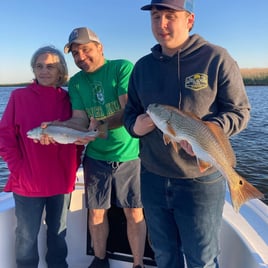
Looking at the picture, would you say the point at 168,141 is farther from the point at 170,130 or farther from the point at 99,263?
the point at 99,263

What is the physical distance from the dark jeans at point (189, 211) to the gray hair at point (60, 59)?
133 cm

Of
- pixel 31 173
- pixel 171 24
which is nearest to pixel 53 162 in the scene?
pixel 31 173

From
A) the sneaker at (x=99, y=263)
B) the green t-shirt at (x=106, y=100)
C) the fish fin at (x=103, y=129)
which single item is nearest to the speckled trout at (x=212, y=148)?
the fish fin at (x=103, y=129)

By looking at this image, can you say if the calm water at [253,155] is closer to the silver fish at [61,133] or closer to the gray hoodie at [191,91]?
the silver fish at [61,133]

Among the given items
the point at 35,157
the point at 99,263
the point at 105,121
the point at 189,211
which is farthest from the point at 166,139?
the point at 99,263

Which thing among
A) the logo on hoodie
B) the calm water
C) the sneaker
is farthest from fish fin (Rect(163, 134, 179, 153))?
the calm water

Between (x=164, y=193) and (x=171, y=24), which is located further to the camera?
(x=164, y=193)

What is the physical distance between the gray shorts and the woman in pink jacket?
21cm

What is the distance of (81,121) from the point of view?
3191mm

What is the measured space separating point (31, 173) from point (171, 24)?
1.82 metres

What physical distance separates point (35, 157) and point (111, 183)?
2.60 feet

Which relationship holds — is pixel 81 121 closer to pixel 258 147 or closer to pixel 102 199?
pixel 102 199

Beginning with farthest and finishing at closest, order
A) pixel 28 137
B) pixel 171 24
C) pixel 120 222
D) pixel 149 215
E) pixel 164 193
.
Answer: pixel 120 222, pixel 28 137, pixel 149 215, pixel 164 193, pixel 171 24

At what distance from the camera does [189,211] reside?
7.55 ft
